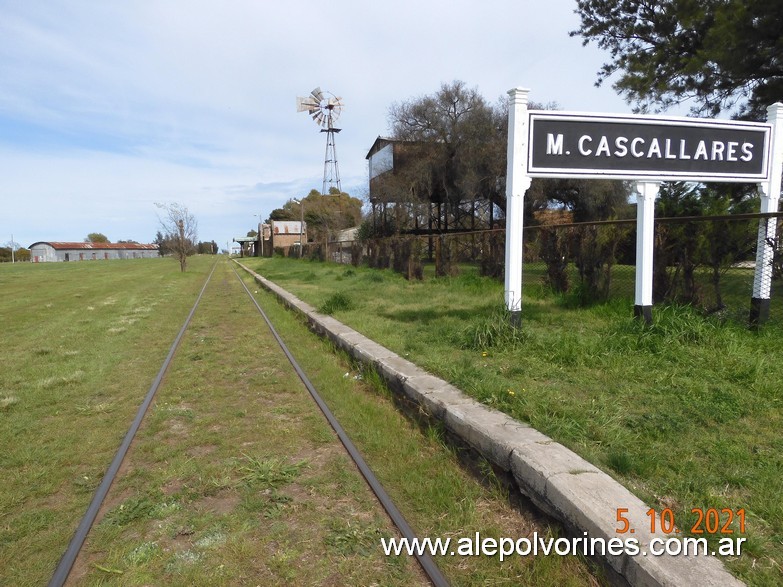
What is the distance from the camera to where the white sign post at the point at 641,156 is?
19.8 feet

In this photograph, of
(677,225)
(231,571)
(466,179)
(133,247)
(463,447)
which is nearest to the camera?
(231,571)

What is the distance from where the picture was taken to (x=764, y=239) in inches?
244

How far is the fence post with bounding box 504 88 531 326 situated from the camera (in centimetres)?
595

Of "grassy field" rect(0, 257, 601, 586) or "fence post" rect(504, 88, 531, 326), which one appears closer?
"grassy field" rect(0, 257, 601, 586)

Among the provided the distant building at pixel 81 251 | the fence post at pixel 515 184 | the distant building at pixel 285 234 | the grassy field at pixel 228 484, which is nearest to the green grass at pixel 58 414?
the grassy field at pixel 228 484

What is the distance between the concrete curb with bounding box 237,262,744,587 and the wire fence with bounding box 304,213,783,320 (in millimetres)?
4257

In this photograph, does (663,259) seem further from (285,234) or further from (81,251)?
(81,251)

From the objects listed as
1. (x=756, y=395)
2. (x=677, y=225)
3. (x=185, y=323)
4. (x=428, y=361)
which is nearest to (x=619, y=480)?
(x=756, y=395)

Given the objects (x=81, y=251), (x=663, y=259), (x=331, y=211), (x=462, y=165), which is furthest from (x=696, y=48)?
(x=81, y=251)

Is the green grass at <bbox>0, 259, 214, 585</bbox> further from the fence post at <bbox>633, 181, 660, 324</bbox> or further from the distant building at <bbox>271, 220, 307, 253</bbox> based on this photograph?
the distant building at <bbox>271, 220, 307, 253</bbox>

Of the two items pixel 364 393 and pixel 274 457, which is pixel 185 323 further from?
pixel 274 457

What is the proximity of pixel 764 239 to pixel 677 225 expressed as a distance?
1394 mm

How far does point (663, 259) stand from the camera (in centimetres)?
771

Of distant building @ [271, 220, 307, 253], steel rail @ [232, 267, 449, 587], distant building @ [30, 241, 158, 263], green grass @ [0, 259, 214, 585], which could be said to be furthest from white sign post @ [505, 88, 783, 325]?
distant building @ [30, 241, 158, 263]
